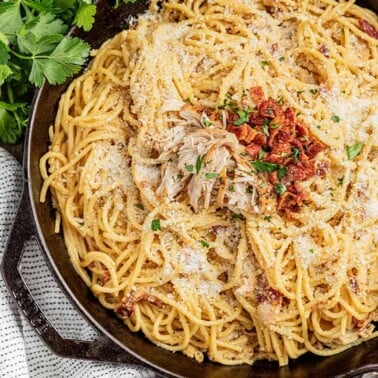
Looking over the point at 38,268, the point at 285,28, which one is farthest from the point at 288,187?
the point at 38,268

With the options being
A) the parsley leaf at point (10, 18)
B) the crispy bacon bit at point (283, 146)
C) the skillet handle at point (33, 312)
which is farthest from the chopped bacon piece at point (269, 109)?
the parsley leaf at point (10, 18)

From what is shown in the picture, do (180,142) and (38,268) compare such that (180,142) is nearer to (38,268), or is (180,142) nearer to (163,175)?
(163,175)

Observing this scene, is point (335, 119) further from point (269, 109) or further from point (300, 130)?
point (269, 109)

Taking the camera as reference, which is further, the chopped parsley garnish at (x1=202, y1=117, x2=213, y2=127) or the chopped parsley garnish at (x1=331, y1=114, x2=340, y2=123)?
the chopped parsley garnish at (x1=331, y1=114, x2=340, y2=123)

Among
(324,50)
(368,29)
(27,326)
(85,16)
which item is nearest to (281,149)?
(324,50)

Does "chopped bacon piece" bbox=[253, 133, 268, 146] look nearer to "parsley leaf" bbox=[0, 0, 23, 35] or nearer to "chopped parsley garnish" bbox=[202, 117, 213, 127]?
"chopped parsley garnish" bbox=[202, 117, 213, 127]

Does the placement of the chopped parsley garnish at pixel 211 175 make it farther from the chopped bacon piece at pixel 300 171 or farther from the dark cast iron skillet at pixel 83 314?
the dark cast iron skillet at pixel 83 314

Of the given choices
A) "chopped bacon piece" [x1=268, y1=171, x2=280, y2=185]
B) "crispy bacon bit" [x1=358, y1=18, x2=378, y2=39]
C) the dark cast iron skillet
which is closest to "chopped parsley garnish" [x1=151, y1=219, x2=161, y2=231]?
the dark cast iron skillet
